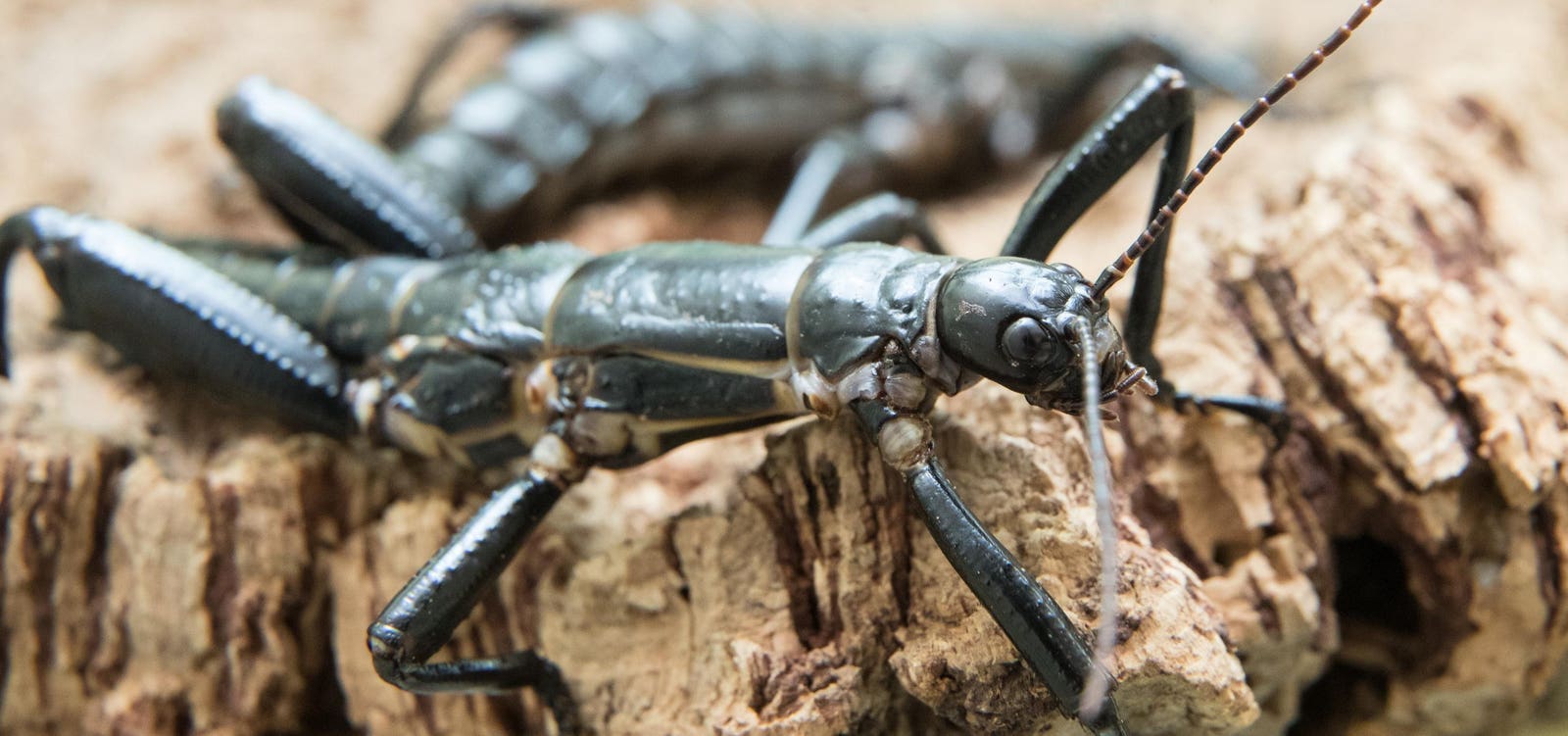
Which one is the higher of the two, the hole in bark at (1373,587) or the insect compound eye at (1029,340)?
the insect compound eye at (1029,340)

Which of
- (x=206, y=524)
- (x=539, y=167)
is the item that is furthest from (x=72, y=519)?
(x=539, y=167)

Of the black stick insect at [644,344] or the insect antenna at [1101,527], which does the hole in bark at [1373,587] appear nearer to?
the black stick insect at [644,344]

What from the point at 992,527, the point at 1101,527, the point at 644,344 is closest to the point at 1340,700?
the point at 992,527

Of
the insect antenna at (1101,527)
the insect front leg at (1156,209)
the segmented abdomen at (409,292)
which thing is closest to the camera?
the insect antenna at (1101,527)

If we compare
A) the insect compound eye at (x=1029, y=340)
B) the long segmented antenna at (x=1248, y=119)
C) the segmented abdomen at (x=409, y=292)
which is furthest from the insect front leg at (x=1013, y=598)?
the segmented abdomen at (x=409, y=292)

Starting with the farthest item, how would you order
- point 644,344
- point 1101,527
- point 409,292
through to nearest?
point 409,292 < point 644,344 < point 1101,527

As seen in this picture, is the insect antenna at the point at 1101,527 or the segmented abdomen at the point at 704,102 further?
the segmented abdomen at the point at 704,102

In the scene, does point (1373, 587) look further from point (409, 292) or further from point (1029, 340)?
point (409, 292)
